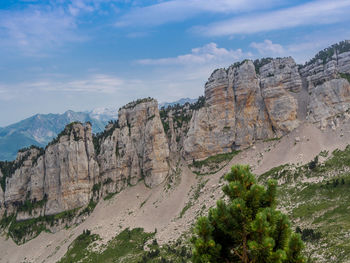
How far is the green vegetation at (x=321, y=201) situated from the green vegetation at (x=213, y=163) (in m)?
24.7

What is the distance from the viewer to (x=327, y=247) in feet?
174

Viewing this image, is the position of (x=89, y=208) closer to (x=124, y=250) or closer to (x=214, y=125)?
(x=124, y=250)

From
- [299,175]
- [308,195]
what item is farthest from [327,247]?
[299,175]

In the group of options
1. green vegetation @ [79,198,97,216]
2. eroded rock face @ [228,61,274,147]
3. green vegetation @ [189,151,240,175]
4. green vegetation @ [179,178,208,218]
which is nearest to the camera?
green vegetation @ [179,178,208,218]

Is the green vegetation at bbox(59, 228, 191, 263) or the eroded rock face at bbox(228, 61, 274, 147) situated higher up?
→ the eroded rock face at bbox(228, 61, 274, 147)

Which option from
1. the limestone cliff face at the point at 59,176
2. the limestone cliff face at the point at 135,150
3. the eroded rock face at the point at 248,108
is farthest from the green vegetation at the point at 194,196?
the limestone cliff face at the point at 59,176

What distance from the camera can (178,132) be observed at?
142375mm

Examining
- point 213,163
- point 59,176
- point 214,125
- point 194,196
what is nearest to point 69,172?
point 59,176

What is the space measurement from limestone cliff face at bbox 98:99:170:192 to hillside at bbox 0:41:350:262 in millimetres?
466

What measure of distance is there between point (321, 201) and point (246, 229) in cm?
6990

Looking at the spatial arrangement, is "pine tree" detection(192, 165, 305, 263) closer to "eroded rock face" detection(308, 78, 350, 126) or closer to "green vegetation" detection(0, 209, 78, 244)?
"eroded rock face" detection(308, 78, 350, 126)

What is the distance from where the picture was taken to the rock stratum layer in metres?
126

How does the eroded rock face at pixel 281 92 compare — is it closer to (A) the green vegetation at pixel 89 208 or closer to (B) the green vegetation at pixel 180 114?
(B) the green vegetation at pixel 180 114

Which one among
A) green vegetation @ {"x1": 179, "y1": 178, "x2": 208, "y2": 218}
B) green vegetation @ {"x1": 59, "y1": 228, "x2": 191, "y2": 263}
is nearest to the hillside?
green vegetation @ {"x1": 59, "y1": 228, "x2": 191, "y2": 263}
